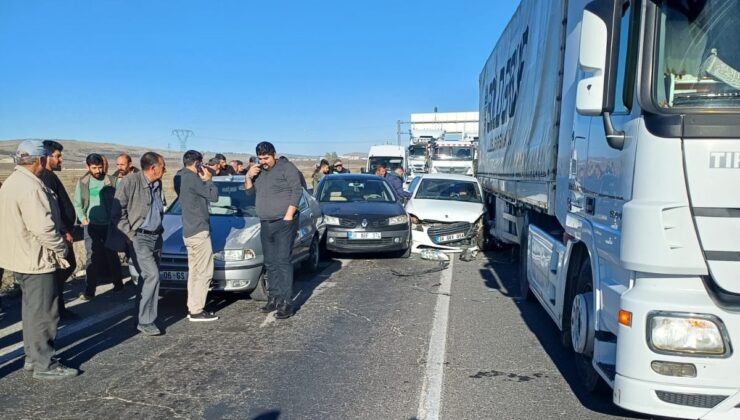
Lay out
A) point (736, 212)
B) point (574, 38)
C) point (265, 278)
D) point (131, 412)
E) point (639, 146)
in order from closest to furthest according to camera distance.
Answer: point (736, 212), point (639, 146), point (131, 412), point (574, 38), point (265, 278)

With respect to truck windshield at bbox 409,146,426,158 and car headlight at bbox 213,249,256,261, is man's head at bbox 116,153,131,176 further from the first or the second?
truck windshield at bbox 409,146,426,158

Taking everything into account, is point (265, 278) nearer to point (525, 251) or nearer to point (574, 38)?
point (525, 251)

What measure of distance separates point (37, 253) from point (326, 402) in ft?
8.19

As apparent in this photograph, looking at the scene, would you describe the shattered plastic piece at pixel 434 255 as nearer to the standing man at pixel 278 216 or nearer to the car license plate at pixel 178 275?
the standing man at pixel 278 216

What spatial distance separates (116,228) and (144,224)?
48cm

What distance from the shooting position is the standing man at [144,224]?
5.91 meters

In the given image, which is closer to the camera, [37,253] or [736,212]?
[736,212]

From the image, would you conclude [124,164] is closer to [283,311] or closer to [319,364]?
[283,311]

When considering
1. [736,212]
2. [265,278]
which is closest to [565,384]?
[736,212]

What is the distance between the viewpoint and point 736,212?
2861mm

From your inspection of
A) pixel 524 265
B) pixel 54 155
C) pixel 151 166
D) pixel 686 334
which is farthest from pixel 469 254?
pixel 686 334

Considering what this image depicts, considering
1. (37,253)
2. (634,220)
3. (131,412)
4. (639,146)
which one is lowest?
(131,412)

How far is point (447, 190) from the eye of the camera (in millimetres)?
12453

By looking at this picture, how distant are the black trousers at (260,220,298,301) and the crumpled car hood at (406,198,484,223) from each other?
4.82m
